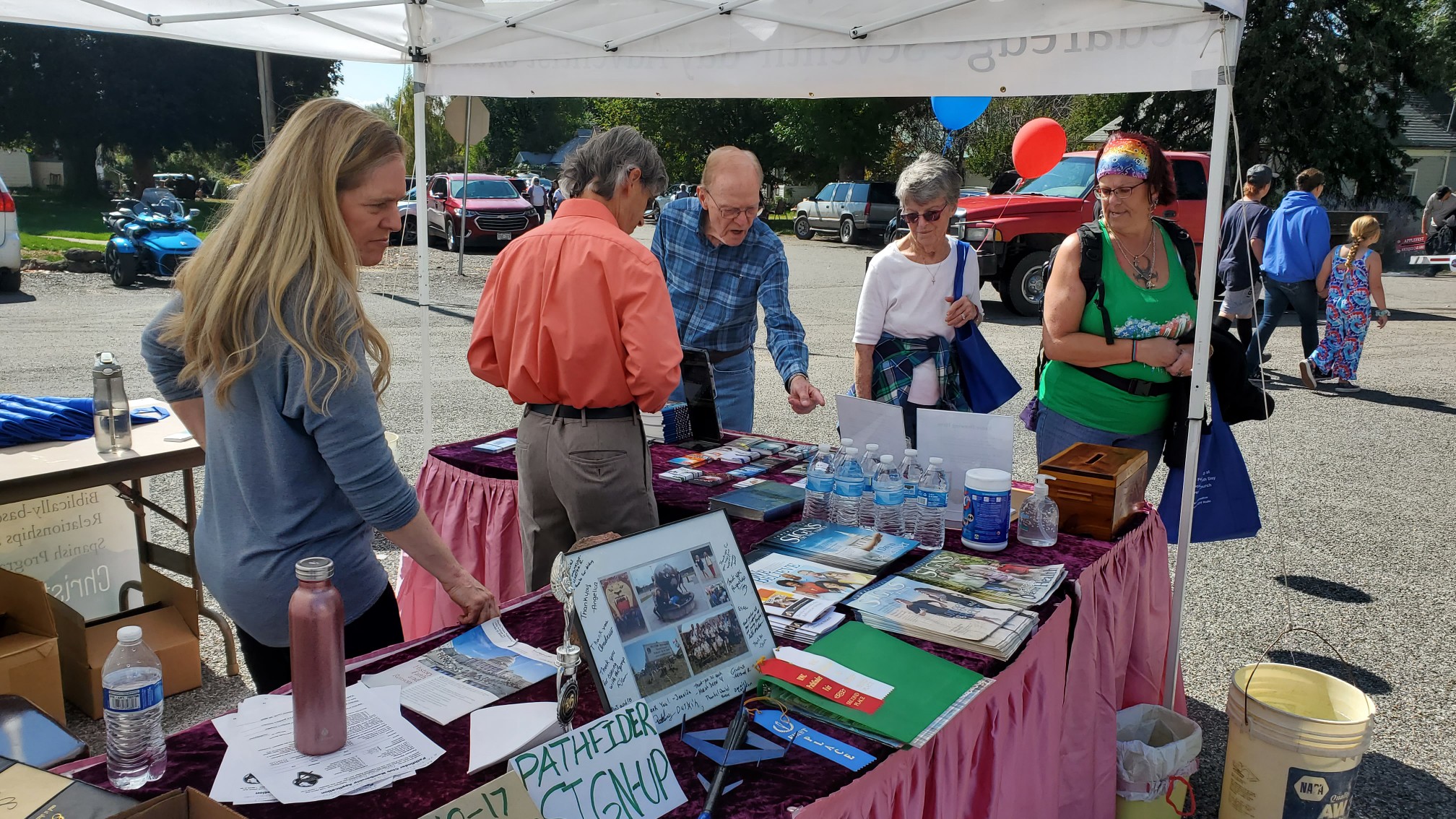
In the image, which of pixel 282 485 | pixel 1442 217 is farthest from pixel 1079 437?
pixel 1442 217

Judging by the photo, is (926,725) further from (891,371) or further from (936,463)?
(891,371)

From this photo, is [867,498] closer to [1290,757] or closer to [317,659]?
[1290,757]

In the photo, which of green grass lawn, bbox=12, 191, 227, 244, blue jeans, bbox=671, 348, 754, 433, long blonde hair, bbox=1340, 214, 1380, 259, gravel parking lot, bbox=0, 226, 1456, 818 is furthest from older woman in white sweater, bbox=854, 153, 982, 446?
green grass lawn, bbox=12, 191, 227, 244

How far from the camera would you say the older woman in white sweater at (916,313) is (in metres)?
3.29

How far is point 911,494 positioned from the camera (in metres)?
2.49

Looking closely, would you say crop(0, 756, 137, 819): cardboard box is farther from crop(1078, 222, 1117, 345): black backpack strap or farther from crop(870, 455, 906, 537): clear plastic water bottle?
crop(1078, 222, 1117, 345): black backpack strap

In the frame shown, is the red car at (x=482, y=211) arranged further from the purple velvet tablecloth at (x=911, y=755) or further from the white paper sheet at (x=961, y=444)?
the purple velvet tablecloth at (x=911, y=755)

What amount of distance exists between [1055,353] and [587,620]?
2108 mm

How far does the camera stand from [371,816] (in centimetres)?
128

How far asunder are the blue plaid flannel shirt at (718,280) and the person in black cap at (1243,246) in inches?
249

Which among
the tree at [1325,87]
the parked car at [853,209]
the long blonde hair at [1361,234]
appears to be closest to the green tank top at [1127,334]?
the long blonde hair at [1361,234]

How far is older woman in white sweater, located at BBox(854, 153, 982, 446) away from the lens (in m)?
3.29

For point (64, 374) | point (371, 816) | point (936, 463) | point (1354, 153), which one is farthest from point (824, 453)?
point (1354, 153)

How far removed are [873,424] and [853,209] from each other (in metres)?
19.6
